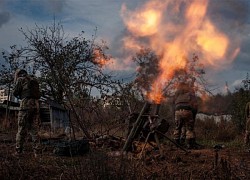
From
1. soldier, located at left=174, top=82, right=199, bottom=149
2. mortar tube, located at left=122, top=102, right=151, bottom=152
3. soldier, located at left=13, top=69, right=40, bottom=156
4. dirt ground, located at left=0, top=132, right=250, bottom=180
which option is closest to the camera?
dirt ground, located at left=0, top=132, right=250, bottom=180

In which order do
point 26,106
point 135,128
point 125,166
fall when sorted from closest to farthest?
point 125,166 < point 26,106 < point 135,128

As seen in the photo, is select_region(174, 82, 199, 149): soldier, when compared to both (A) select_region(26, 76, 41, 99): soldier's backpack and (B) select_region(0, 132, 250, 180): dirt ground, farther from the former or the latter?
(A) select_region(26, 76, 41, 99): soldier's backpack

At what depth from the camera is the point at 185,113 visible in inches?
503

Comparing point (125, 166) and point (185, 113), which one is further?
point (185, 113)

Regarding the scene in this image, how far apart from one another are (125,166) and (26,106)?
5.33 meters

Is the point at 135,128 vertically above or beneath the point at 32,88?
beneath

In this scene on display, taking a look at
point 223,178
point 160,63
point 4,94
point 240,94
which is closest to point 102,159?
point 223,178

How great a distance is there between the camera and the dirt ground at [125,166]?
19.7ft

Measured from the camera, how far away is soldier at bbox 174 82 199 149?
41.5 feet

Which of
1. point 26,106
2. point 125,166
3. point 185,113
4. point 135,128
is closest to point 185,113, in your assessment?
point 185,113

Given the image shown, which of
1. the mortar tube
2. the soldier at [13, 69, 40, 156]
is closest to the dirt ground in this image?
the mortar tube

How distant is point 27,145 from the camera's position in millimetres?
12375

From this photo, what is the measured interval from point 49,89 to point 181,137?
1226cm

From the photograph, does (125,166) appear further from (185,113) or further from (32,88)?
(185,113)
